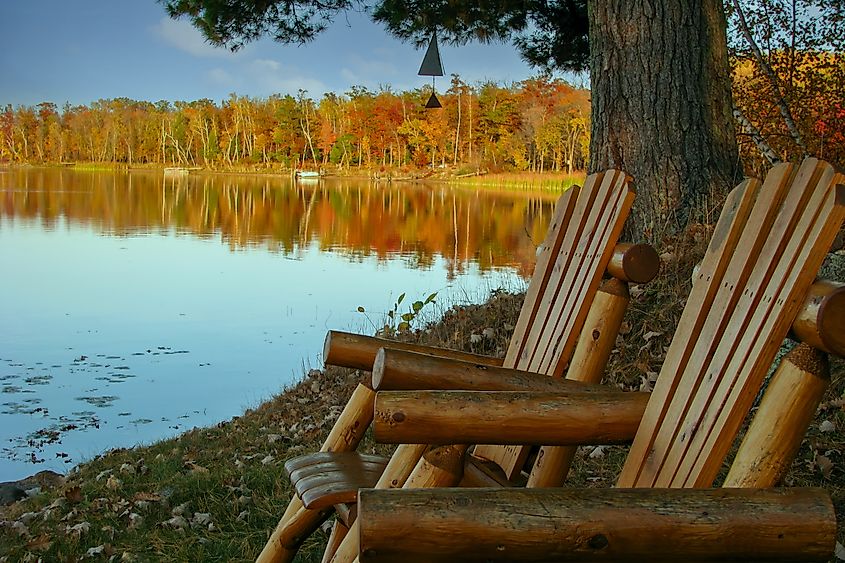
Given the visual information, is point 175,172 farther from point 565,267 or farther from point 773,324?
point 773,324

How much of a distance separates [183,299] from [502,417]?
10.9 metres

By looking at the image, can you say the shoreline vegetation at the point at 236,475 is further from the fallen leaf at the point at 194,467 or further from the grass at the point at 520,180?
the grass at the point at 520,180

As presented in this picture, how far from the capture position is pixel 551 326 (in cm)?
266

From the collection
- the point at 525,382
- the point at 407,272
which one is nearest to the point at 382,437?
the point at 525,382

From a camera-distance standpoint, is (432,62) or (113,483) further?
(432,62)

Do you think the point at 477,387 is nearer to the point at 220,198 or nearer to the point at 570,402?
the point at 570,402

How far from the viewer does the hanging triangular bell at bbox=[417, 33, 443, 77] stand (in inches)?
351

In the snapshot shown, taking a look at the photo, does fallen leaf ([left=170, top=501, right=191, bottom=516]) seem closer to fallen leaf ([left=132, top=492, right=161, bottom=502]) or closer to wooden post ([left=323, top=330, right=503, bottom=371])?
fallen leaf ([left=132, top=492, right=161, bottom=502])

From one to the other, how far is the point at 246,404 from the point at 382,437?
5.83m

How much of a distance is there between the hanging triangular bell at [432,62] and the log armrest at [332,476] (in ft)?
22.6

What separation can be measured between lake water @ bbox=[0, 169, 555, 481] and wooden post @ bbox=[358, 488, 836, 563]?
5104 millimetres

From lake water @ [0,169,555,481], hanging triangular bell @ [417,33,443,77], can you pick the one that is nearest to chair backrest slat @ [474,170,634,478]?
lake water @ [0,169,555,481]

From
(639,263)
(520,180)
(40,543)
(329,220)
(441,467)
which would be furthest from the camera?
(520,180)

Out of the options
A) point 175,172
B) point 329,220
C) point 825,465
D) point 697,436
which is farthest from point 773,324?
point 175,172
